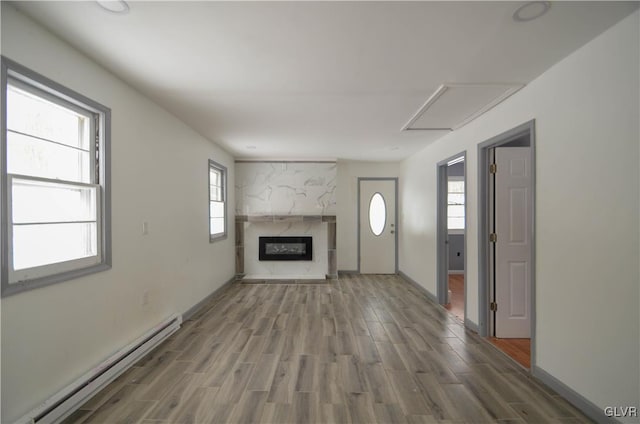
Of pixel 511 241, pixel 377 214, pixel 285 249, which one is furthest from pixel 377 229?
pixel 511 241

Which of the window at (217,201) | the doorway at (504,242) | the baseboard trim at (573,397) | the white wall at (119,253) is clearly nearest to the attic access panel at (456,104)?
the doorway at (504,242)

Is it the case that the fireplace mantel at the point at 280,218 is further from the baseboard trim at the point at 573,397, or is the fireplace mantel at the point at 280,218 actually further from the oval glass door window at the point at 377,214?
the baseboard trim at the point at 573,397

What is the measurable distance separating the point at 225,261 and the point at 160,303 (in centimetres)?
208

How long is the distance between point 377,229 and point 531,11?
4.87 meters

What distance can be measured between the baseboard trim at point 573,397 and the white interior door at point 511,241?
82cm

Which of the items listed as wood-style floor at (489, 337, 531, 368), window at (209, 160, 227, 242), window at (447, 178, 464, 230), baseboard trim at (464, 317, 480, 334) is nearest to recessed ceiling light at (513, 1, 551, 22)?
wood-style floor at (489, 337, 531, 368)

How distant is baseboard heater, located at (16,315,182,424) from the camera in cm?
160

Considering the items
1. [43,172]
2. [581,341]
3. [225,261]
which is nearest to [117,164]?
[43,172]

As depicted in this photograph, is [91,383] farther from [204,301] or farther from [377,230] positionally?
[377,230]

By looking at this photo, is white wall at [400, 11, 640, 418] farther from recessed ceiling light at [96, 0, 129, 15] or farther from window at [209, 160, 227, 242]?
window at [209, 160, 227, 242]

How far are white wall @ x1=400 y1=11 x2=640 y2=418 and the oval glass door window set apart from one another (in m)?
→ 3.64

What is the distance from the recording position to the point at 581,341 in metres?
1.86

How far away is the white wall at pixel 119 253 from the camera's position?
155cm

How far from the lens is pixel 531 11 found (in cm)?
147
